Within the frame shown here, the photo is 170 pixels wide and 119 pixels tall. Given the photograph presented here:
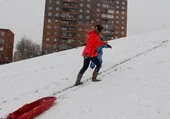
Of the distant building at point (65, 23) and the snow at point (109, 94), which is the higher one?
the distant building at point (65, 23)

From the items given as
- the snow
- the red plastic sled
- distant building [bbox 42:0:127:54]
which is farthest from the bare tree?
the red plastic sled

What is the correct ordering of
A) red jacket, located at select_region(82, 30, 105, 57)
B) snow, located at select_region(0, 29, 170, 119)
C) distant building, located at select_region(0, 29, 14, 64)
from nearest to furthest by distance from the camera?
snow, located at select_region(0, 29, 170, 119) < red jacket, located at select_region(82, 30, 105, 57) < distant building, located at select_region(0, 29, 14, 64)

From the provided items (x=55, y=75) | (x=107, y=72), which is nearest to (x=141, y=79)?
(x=107, y=72)

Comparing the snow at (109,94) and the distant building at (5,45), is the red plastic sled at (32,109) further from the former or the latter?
the distant building at (5,45)

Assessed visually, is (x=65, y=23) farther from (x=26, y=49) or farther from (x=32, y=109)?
(x=32, y=109)

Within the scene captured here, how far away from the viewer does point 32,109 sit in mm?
7105

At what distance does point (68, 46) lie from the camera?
289 feet

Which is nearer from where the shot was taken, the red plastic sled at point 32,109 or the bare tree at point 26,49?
the red plastic sled at point 32,109

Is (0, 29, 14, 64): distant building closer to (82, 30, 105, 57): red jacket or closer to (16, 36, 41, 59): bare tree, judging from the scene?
(16, 36, 41, 59): bare tree

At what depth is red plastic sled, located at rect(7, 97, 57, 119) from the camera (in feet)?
21.5

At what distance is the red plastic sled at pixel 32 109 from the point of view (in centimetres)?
657

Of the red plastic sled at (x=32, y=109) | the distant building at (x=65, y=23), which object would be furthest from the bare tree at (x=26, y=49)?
the red plastic sled at (x=32, y=109)

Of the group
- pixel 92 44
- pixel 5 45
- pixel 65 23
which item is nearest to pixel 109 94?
pixel 92 44

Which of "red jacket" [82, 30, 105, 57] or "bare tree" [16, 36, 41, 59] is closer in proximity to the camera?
"red jacket" [82, 30, 105, 57]
